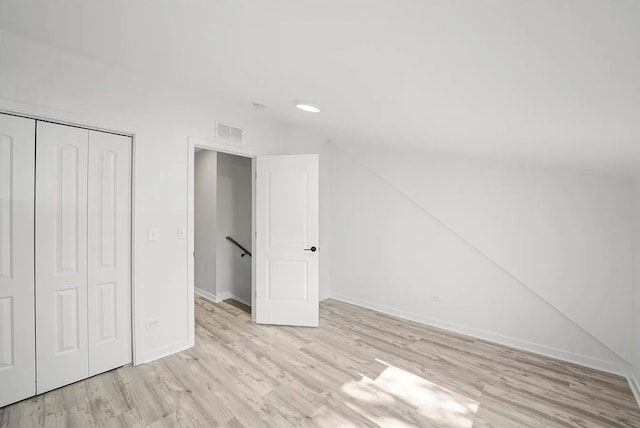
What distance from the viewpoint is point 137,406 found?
1889mm

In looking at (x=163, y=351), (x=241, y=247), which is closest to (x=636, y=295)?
(x=163, y=351)

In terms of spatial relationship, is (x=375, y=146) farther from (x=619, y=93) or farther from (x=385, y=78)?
(x=619, y=93)

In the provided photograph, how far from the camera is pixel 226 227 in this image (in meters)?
4.30

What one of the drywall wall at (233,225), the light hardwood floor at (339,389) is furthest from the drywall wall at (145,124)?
the drywall wall at (233,225)

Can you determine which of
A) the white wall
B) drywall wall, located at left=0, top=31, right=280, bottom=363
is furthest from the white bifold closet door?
the white wall

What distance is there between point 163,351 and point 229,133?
7.44ft

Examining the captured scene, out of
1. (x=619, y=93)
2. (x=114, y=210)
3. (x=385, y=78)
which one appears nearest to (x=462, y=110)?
(x=385, y=78)

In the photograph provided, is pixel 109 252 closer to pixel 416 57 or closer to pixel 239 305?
pixel 239 305

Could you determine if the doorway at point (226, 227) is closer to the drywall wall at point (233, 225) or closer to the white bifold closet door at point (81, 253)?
the drywall wall at point (233, 225)

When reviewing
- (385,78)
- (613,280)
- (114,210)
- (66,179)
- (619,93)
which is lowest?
(613,280)

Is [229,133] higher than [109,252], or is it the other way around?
[229,133]

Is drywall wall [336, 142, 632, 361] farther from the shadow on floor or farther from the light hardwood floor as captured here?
the shadow on floor

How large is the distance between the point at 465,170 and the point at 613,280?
158 cm

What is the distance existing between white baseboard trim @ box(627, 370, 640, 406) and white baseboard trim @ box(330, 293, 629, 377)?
80 mm
